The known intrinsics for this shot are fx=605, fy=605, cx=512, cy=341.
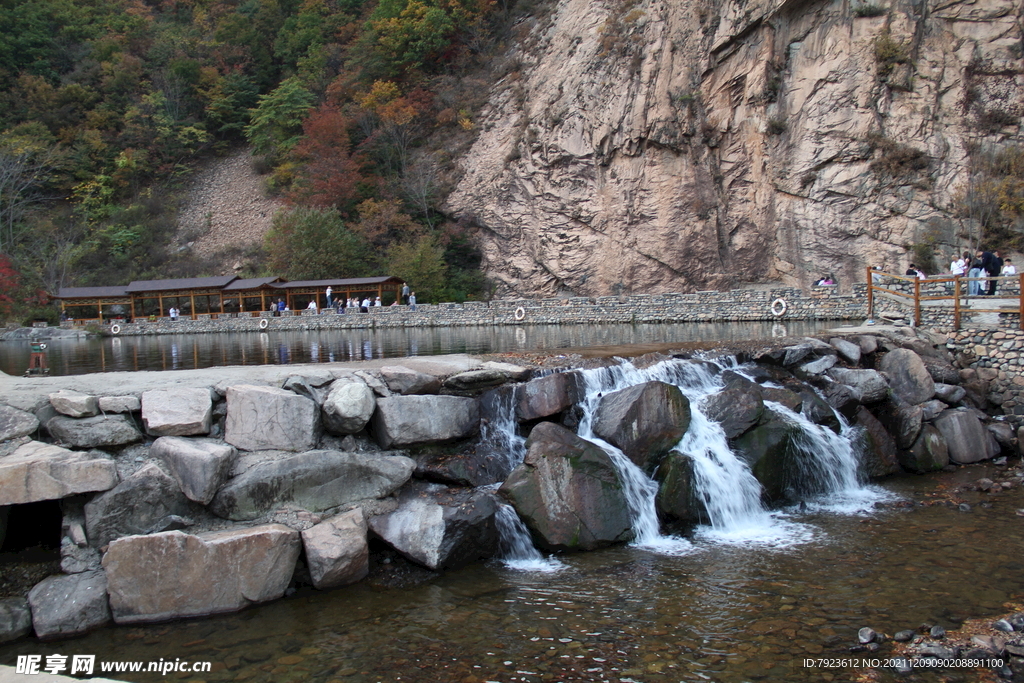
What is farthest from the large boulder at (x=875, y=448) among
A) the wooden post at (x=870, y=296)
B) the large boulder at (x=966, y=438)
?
the wooden post at (x=870, y=296)

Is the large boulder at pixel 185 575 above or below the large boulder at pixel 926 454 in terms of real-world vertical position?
above

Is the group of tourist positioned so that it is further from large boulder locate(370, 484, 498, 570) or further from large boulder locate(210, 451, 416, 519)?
large boulder locate(210, 451, 416, 519)

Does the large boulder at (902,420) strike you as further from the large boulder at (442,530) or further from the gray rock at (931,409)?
the large boulder at (442,530)

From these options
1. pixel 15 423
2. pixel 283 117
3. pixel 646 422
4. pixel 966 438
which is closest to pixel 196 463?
pixel 15 423

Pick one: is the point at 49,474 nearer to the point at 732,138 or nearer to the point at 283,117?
the point at 732,138

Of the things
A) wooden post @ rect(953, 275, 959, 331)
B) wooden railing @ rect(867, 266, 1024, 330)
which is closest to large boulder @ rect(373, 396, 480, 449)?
wooden railing @ rect(867, 266, 1024, 330)

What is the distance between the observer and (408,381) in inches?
343

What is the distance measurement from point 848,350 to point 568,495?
799cm

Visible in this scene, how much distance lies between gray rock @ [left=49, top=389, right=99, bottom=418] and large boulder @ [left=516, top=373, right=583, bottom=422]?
532cm

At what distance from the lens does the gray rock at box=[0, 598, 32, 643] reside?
523cm

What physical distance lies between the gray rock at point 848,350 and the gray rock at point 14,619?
1308 cm

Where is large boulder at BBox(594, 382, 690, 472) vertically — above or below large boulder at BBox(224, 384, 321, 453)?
below

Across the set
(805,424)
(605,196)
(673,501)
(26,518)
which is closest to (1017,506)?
(805,424)

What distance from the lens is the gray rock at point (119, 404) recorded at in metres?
6.97
